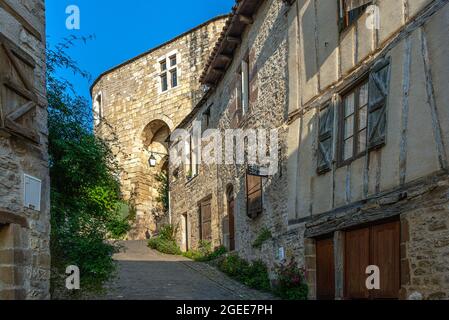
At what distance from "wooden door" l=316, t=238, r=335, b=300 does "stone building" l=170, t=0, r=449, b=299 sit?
32mm

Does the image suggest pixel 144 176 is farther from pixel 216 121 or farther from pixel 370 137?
pixel 370 137

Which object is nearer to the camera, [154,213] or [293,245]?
[293,245]

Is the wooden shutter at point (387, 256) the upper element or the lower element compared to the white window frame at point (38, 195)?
lower

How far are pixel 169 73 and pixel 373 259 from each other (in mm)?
16711

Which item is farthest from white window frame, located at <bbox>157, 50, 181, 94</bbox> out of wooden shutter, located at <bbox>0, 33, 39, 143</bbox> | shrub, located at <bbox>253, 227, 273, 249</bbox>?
wooden shutter, located at <bbox>0, 33, 39, 143</bbox>

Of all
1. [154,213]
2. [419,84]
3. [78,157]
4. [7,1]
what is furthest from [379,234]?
[154,213]

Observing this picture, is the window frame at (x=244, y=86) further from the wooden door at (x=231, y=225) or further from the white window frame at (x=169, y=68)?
the white window frame at (x=169, y=68)

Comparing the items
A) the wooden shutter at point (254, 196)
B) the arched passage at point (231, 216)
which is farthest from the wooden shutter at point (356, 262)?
the arched passage at point (231, 216)

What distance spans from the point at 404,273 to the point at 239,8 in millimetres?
7756

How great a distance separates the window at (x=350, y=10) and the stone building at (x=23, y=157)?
4281 millimetres

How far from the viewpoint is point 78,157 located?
735cm

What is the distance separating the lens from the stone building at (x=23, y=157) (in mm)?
4941

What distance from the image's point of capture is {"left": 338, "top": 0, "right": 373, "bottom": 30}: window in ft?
22.5

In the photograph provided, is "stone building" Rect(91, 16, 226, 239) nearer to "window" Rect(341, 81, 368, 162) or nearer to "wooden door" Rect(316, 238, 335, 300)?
"wooden door" Rect(316, 238, 335, 300)
